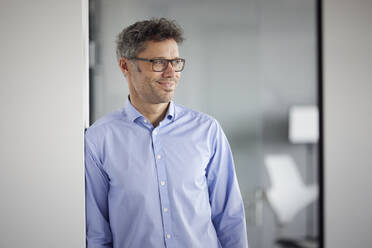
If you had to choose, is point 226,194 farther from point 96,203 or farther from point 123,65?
point 123,65

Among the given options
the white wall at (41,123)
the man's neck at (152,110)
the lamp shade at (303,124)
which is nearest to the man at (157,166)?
the man's neck at (152,110)

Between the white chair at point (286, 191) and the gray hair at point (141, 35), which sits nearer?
the gray hair at point (141, 35)

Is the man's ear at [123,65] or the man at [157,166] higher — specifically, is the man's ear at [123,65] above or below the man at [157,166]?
above

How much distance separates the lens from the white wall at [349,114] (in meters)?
1.11

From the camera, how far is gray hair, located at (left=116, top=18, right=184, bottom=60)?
3.87 feet

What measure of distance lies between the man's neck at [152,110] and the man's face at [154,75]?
0.06ft

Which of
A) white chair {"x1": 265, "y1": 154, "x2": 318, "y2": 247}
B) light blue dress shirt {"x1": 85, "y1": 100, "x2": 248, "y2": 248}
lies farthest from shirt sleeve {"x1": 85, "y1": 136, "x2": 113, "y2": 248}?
white chair {"x1": 265, "y1": 154, "x2": 318, "y2": 247}

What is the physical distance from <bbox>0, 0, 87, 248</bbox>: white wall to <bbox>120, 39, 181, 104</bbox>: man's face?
29 centimetres

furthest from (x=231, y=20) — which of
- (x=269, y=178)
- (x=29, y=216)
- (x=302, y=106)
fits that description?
(x=29, y=216)

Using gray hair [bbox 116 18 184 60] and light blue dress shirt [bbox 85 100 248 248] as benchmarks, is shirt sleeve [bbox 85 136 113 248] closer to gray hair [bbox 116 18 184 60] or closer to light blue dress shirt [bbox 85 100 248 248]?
light blue dress shirt [bbox 85 100 248 248]

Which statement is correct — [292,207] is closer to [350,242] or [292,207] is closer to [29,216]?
[350,242]

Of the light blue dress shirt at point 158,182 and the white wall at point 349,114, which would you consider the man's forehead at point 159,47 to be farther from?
the white wall at point 349,114

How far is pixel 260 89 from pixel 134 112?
506 millimetres

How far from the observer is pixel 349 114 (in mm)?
1113
